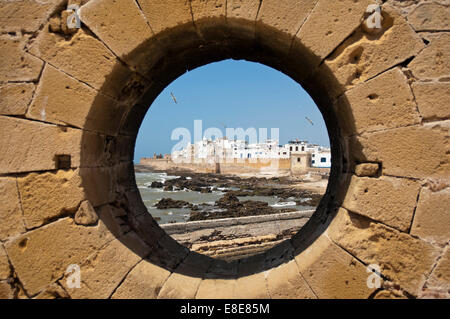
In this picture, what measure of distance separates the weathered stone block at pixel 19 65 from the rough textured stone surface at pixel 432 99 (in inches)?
113

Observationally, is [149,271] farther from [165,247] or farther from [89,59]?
[89,59]

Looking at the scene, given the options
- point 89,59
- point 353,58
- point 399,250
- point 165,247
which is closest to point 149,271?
point 165,247

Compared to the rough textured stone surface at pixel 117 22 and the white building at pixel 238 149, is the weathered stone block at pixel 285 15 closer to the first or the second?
the rough textured stone surface at pixel 117 22

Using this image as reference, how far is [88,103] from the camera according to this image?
2.09 metres

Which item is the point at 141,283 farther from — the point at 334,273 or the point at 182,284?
the point at 334,273

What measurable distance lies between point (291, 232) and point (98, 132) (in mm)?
8466

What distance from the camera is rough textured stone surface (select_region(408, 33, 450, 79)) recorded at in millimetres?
1858

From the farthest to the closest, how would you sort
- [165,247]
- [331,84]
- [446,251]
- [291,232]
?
[291,232], [165,247], [331,84], [446,251]

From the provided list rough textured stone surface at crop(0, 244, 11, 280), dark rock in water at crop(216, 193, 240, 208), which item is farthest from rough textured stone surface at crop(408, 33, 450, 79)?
dark rock in water at crop(216, 193, 240, 208)

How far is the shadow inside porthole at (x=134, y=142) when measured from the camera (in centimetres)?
222

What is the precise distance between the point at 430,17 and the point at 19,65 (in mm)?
3135

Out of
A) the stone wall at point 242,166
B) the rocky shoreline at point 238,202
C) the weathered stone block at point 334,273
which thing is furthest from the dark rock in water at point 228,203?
the stone wall at point 242,166

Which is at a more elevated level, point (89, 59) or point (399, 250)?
point (89, 59)

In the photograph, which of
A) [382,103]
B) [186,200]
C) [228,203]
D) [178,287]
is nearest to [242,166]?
[186,200]
